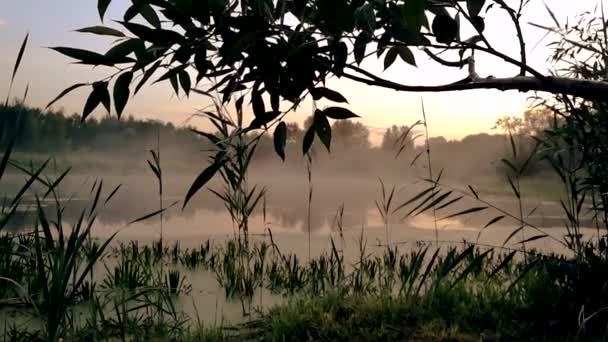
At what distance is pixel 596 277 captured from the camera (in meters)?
2.22

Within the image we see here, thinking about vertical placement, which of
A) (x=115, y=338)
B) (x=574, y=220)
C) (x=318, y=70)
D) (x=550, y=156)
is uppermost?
(x=318, y=70)

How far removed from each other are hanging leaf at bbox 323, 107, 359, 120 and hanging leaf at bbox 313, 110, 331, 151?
1 cm

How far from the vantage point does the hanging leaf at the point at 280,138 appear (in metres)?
1.18

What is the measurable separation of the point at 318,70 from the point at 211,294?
6.14ft

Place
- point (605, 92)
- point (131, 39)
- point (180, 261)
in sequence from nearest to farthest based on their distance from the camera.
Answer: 1. point (131, 39)
2. point (605, 92)
3. point (180, 261)

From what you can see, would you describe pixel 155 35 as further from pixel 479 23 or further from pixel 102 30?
pixel 479 23

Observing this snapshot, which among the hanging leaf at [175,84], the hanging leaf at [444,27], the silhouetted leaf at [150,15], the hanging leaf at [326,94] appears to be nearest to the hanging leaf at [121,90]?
the silhouetted leaf at [150,15]

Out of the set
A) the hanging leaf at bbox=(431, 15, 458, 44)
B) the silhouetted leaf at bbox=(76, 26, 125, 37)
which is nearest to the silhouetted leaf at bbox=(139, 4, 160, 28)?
the silhouetted leaf at bbox=(76, 26, 125, 37)

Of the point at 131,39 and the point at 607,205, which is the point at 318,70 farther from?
the point at 607,205

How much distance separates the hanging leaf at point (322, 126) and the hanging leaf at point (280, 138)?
9cm

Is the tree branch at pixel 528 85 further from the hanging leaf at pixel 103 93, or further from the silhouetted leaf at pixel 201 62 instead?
the hanging leaf at pixel 103 93

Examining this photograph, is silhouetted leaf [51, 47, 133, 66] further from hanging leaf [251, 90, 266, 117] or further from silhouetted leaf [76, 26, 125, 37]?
hanging leaf [251, 90, 266, 117]

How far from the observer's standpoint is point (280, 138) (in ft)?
3.92

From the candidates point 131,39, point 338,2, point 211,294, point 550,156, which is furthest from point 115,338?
point 550,156
